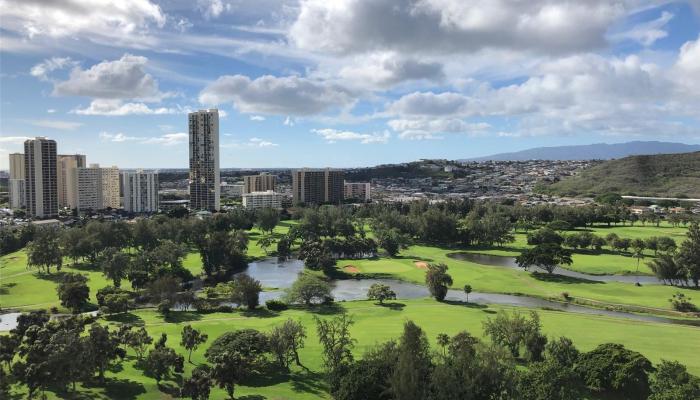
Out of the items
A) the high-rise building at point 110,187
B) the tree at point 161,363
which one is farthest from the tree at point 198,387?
the high-rise building at point 110,187

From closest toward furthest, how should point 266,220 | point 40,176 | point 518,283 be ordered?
1. point 518,283
2. point 266,220
3. point 40,176

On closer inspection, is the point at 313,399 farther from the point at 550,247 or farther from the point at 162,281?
the point at 550,247

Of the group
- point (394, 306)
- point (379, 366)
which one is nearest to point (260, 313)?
point (394, 306)

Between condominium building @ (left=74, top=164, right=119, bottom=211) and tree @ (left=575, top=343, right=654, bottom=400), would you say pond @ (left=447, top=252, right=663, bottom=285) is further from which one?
condominium building @ (left=74, top=164, right=119, bottom=211)

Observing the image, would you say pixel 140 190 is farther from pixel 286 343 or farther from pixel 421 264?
pixel 286 343

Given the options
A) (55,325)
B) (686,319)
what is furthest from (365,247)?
(55,325)

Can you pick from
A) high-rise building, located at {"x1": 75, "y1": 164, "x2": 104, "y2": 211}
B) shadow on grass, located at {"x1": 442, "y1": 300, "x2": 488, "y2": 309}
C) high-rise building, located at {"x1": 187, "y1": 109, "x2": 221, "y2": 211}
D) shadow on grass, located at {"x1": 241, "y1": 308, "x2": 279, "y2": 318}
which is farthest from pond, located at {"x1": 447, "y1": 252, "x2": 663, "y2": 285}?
high-rise building, located at {"x1": 75, "y1": 164, "x2": 104, "y2": 211}
